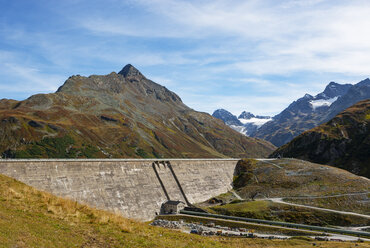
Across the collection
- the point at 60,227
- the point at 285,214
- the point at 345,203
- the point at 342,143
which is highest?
the point at 342,143

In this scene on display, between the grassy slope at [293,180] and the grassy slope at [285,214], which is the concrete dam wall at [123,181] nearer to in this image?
the grassy slope at [293,180]

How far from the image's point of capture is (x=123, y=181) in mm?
71688

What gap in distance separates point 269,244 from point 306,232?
16.5 m

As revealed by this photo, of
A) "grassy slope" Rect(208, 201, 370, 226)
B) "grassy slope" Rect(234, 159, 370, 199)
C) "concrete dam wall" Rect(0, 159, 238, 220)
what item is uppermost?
"concrete dam wall" Rect(0, 159, 238, 220)

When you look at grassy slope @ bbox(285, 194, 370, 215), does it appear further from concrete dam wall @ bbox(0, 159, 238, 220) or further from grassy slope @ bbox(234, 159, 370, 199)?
concrete dam wall @ bbox(0, 159, 238, 220)

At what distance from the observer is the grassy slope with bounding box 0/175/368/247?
68.8 feet

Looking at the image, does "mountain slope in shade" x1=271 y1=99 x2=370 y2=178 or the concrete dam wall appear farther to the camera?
"mountain slope in shade" x1=271 y1=99 x2=370 y2=178

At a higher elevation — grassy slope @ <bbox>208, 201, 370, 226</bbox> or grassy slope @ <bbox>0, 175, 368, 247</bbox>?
grassy slope @ <bbox>0, 175, 368, 247</bbox>

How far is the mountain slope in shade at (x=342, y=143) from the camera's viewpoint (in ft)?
477

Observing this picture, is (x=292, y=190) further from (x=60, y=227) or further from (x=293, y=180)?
(x=60, y=227)

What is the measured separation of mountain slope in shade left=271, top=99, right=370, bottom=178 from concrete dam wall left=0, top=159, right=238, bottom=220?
267 ft

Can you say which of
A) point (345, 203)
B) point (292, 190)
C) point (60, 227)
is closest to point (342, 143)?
point (292, 190)

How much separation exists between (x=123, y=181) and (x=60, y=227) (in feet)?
157


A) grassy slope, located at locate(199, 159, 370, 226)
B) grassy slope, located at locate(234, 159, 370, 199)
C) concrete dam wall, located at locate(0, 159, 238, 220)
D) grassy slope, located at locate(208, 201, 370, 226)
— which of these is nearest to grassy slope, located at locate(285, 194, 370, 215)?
grassy slope, located at locate(199, 159, 370, 226)
